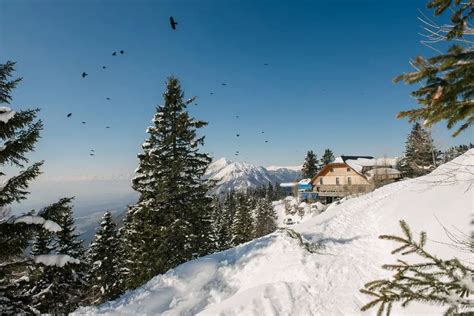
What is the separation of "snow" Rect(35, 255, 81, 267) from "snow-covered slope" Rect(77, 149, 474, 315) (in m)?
4.08

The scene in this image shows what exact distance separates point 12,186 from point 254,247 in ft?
33.4

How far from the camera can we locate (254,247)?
1400 cm

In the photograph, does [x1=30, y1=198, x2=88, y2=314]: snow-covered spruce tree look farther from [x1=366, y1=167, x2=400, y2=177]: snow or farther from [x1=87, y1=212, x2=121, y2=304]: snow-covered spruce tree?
[x1=366, y1=167, x2=400, y2=177]: snow

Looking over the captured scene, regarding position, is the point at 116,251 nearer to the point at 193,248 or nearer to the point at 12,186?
the point at 193,248

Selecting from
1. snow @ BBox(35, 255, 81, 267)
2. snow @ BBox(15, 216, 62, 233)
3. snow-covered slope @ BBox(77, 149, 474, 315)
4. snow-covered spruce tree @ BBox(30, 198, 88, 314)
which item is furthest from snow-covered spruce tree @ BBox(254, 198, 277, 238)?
snow @ BBox(15, 216, 62, 233)

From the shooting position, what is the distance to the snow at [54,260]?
6.76 meters

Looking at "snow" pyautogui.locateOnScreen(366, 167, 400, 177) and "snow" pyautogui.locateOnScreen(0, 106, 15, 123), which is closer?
"snow" pyautogui.locateOnScreen(0, 106, 15, 123)

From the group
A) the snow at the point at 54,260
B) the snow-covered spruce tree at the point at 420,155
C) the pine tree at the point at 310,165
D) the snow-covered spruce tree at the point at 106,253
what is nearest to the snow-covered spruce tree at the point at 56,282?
the snow at the point at 54,260

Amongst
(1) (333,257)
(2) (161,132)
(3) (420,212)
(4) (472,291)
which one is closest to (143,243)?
(2) (161,132)

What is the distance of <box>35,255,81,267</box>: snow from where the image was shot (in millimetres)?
6758

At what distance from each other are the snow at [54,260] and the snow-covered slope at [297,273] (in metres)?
4.08

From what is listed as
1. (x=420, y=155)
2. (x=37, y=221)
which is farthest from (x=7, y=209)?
(x=420, y=155)

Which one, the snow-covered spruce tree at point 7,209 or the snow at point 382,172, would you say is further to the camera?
the snow at point 382,172

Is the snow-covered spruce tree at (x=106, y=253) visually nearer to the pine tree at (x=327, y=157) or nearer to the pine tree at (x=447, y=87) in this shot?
the pine tree at (x=447, y=87)
